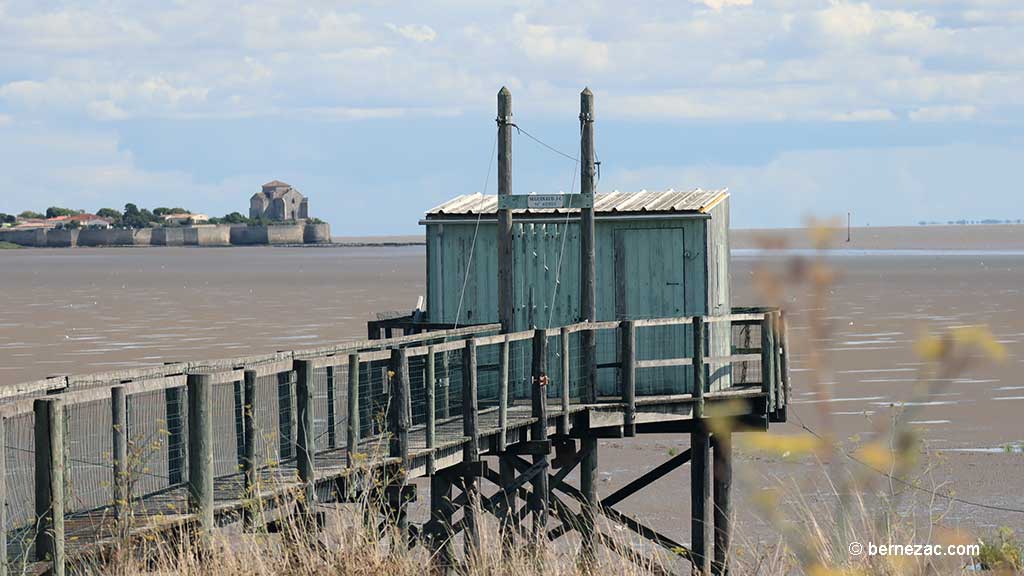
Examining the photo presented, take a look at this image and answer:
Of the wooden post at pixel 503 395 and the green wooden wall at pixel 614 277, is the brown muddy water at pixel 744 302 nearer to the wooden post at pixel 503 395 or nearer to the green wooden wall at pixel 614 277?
the green wooden wall at pixel 614 277

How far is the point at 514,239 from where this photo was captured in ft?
52.1

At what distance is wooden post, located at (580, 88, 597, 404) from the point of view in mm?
14898

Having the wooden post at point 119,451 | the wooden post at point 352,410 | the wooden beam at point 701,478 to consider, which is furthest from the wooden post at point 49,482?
the wooden beam at point 701,478

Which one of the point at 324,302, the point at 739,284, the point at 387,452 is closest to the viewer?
the point at 387,452

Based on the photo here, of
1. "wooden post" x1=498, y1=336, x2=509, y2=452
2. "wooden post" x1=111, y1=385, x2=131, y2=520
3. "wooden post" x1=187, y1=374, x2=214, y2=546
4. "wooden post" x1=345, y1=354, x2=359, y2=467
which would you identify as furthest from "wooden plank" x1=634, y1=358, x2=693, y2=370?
"wooden post" x1=111, y1=385, x2=131, y2=520

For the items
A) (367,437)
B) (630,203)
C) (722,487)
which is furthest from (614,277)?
(367,437)

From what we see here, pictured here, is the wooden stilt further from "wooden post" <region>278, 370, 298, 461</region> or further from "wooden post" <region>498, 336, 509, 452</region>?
"wooden post" <region>278, 370, 298, 461</region>

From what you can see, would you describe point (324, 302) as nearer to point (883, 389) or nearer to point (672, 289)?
point (883, 389)

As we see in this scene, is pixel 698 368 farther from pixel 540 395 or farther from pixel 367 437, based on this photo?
pixel 367 437

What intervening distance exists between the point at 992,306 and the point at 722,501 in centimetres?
3719

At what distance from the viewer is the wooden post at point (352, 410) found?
412 inches

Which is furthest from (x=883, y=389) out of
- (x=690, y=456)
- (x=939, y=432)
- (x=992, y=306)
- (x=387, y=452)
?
(x=992, y=306)

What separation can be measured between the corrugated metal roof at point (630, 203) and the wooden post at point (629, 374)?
59.8 inches

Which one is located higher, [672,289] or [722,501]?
[672,289]
